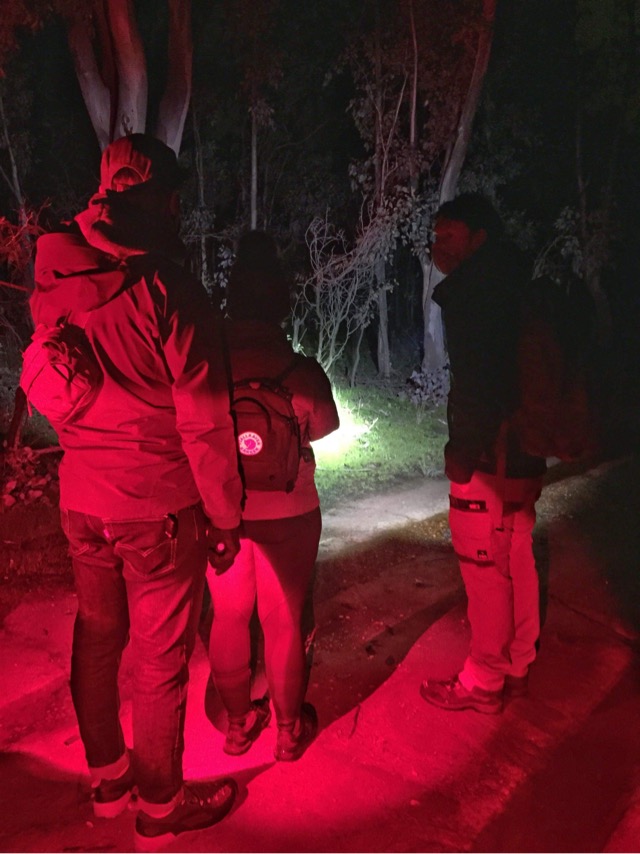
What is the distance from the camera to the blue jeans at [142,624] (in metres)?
2.22

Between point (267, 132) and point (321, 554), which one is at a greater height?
point (267, 132)

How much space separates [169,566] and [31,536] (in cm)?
349

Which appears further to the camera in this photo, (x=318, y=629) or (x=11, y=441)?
(x=11, y=441)

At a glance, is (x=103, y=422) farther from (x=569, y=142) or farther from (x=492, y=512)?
(x=569, y=142)

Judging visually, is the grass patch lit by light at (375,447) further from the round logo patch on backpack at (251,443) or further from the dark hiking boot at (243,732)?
the round logo patch on backpack at (251,443)

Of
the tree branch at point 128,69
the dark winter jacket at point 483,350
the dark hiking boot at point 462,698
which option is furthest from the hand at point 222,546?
the tree branch at point 128,69

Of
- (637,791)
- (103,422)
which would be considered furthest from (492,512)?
(103,422)

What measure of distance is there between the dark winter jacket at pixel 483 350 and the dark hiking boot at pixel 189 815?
149 centimetres

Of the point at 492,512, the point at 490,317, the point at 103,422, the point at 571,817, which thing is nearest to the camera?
the point at 103,422

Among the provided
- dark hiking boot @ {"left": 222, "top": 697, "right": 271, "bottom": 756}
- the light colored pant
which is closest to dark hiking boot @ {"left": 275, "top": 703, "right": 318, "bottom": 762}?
dark hiking boot @ {"left": 222, "top": 697, "right": 271, "bottom": 756}

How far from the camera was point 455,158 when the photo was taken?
11.4 m

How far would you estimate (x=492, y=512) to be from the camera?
9.91 ft

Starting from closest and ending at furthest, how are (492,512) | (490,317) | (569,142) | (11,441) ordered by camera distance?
1. (490,317)
2. (492,512)
3. (11,441)
4. (569,142)

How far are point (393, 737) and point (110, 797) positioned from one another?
1.13 metres
